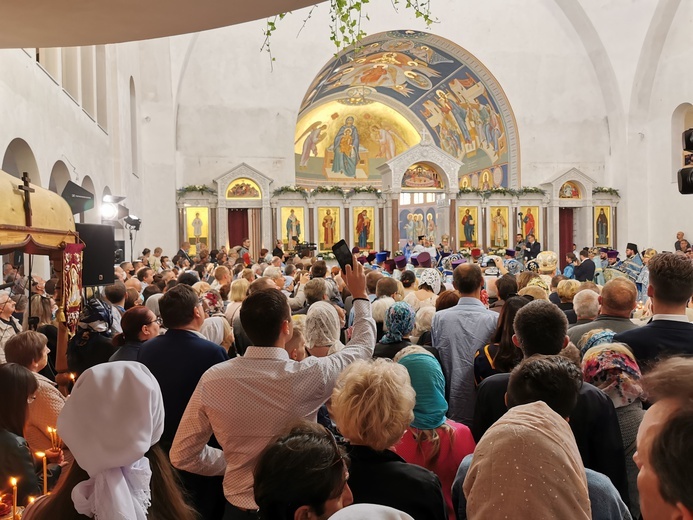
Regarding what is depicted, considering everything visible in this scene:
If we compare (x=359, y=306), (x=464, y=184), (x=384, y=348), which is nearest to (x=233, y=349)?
(x=384, y=348)

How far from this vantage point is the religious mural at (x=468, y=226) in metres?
27.2

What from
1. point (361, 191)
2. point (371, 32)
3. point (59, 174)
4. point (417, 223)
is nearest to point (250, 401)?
point (59, 174)

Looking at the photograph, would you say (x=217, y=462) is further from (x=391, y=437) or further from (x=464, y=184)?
(x=464, y=184)

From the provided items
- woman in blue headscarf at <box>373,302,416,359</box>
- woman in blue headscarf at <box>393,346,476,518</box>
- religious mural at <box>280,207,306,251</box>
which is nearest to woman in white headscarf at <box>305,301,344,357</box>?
woman in blue headscarf at <box>373,302,416,359</box>

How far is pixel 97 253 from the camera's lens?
8.15m

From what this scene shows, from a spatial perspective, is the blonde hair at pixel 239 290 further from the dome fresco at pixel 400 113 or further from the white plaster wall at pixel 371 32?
the dome fresco at pixel 400 113

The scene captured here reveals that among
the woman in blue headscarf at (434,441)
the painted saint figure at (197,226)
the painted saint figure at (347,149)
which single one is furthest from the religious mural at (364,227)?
the woman in blue headscarf at (434,441)

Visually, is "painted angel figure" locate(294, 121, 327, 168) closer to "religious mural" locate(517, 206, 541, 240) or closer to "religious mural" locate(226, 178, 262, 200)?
"religious mural" locate(226, 178, 262, 200)

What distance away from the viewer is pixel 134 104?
22609 mm

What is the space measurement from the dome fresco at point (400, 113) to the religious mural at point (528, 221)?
53.1 inches

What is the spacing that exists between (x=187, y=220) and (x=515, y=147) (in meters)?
13.7

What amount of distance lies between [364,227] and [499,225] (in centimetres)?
→ 561

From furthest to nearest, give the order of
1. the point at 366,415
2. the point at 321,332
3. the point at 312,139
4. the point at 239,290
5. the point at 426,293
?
the point at 312,139
the point at 426,293
the point at 239,290
the point at 321,332
the point at 366,415

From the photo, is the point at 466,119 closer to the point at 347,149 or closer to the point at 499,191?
the point at 499,191
